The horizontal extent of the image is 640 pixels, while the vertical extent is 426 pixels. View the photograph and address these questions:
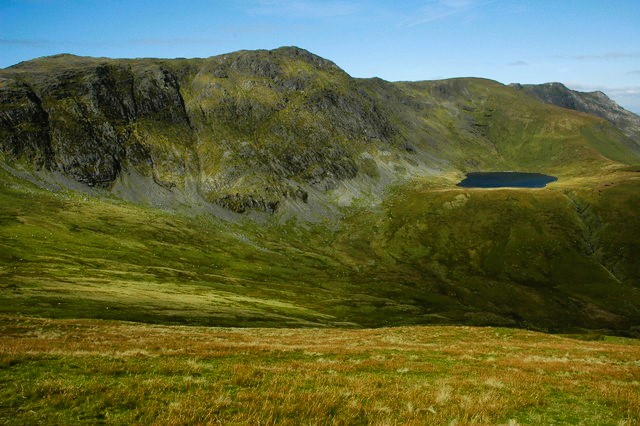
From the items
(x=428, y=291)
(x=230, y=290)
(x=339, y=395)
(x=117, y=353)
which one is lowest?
(x=428, y=291)

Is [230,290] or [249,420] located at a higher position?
[249,420]

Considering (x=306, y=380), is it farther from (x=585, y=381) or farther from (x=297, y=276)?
(x=297, y=276)

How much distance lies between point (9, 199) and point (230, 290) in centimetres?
13715

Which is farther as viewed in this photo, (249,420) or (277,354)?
(277,354)

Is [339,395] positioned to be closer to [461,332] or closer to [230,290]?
[461,332]

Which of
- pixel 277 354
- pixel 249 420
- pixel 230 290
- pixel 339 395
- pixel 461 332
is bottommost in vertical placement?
Result: pixel 230 290

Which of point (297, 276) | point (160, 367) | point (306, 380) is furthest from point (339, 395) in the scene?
point (297, 276)

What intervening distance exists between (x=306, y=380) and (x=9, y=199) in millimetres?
230878

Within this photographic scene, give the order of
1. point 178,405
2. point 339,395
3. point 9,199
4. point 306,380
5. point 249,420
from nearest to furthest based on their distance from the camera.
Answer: point 249,420 < point 178,405 < point 339,395 < point 306,380 < point 9,199

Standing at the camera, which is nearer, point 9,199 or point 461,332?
point 461,332

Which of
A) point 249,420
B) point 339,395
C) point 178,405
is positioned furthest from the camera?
point 339,395


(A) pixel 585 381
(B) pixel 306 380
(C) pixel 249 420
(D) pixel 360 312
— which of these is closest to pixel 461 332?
(A) pixel 585 381

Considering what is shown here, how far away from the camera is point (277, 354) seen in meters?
28.3

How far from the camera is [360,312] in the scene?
13212 cm
